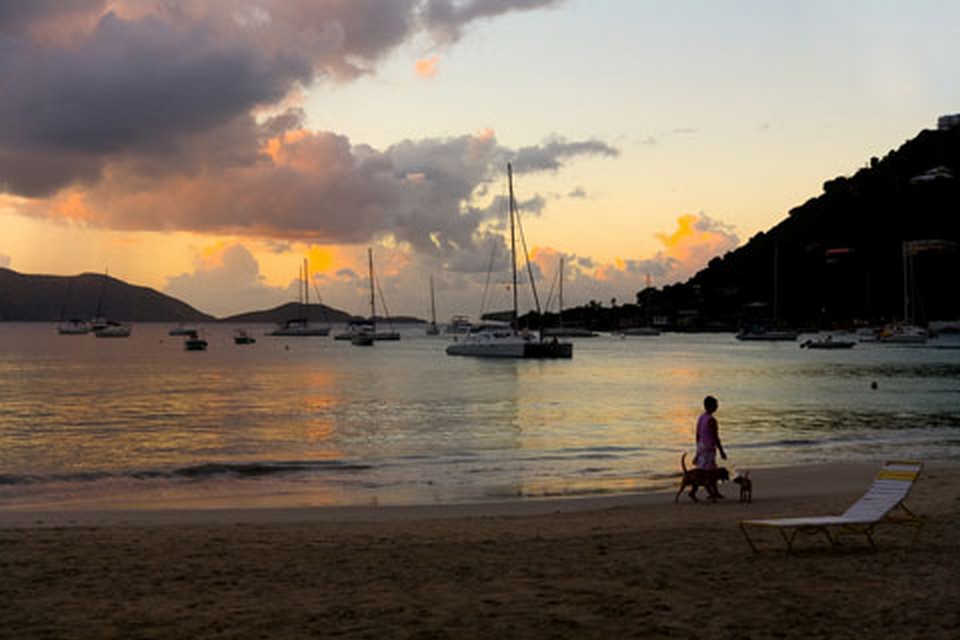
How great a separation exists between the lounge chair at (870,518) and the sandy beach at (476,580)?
0.21m

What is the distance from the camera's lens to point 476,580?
10.3 metres

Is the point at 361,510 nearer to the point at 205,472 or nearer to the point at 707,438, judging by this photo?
the point at 707,438

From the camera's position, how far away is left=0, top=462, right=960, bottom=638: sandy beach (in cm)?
834

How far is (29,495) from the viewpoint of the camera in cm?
2180

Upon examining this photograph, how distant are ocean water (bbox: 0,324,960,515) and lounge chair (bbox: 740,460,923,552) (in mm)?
8928

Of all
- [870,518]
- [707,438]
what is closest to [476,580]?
[870,518]

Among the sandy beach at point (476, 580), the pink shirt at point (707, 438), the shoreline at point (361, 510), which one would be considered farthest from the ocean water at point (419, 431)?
the sandy beach at point (476, 580)

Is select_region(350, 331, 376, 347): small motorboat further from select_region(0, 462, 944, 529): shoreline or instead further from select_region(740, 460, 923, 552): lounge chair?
select_region(740, 460, 923, 552): lounge chair

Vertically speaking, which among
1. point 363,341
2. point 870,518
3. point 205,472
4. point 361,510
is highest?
point 363,341

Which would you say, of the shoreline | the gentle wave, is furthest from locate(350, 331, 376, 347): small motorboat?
the shoreline

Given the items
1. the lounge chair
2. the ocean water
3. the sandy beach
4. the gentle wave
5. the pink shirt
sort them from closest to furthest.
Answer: the sandy beach → the lounge chair → the pink shirt → the ocean water → the gentle wave

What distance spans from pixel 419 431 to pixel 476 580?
26.7 metres

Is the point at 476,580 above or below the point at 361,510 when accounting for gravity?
above

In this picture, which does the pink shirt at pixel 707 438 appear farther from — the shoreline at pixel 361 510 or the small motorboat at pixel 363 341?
the small motorboat at pixel 363 341
